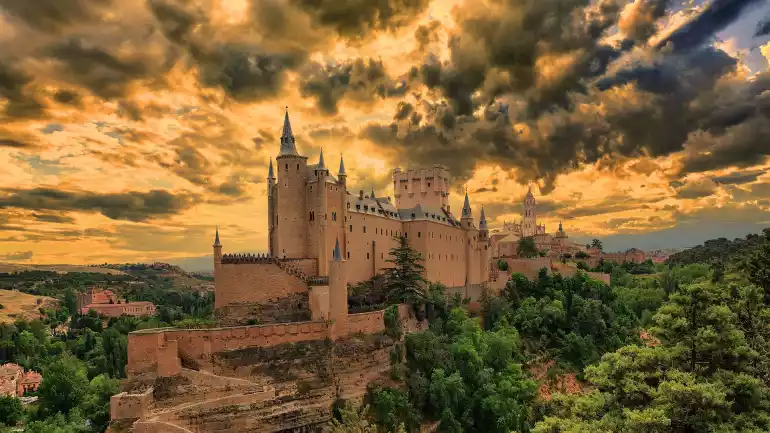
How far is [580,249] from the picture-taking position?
102 meters

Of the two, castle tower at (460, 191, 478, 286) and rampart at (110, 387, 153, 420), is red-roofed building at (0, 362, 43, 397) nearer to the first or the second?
rampart at (110, 387, 153, 420)

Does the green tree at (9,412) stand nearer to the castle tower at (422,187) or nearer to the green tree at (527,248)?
the castle tower at (422,187)

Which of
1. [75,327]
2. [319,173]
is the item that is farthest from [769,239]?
[75,327]

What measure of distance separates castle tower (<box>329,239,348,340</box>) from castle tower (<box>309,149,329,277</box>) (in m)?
5.87

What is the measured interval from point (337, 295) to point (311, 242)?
26.0ft

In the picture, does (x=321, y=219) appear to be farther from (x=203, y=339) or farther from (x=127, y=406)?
(x=127, y=406)

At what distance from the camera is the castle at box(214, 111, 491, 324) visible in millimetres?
42000

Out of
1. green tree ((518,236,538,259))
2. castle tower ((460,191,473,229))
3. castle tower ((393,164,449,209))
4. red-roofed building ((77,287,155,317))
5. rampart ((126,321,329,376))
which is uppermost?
castle tower ((393,164,449,209))

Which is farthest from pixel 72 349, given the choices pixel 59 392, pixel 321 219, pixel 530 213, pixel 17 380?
pixel 530 213

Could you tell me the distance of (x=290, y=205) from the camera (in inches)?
1826

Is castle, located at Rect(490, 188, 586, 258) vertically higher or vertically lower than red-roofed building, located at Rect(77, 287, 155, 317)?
higher

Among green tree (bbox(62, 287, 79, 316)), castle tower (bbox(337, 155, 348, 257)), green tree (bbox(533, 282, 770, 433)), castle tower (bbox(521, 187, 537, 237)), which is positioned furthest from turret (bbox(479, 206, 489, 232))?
green tree (bbox(62, 287, 79, 316))

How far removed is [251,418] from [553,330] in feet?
124

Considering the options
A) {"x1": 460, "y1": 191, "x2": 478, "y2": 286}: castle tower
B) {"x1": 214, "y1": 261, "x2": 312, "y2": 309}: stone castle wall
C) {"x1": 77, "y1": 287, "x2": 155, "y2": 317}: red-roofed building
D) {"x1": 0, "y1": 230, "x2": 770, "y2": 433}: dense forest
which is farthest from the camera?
{"x1": 77, "y1": 287, "x2": 155, "y2": 317}: red-roofed building
